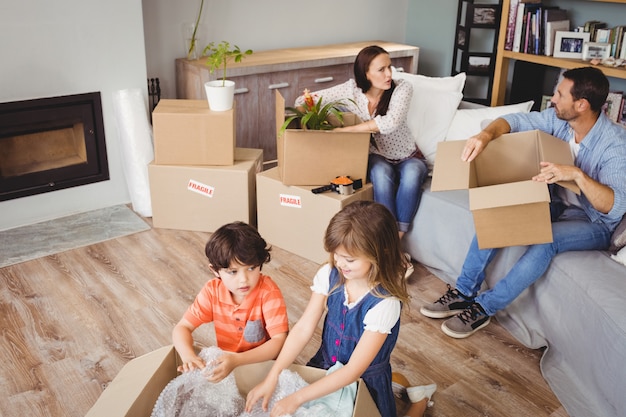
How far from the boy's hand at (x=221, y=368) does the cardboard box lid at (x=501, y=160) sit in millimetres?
1052

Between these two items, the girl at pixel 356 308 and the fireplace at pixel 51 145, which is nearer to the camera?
the girl at pixel 356 308

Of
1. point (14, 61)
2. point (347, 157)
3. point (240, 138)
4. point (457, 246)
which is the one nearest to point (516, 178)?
point (457, 246)

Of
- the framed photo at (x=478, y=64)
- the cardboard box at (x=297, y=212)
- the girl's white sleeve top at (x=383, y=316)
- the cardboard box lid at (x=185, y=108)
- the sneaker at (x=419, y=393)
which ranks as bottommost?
the sneaker at (x=419, y=393)

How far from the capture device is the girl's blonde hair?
155 cm

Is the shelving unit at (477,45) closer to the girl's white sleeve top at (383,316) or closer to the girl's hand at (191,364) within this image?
the girl's white sleeve top at (383,316)

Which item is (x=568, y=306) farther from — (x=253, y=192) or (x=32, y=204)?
(x=32, y=204)

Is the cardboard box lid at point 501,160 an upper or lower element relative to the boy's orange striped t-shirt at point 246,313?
upper

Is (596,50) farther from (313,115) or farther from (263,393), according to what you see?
(263,393)

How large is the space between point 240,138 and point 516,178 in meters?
1.76

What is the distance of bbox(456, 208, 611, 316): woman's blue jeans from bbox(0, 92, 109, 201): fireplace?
2043 mm

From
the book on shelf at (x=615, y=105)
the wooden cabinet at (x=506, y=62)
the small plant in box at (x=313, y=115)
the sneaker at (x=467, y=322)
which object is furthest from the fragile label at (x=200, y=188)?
the book on shelf at (x=615, y=105)

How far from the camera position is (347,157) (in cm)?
286

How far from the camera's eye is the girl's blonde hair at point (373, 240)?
155 centimetres

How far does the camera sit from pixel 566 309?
2.27 metres
